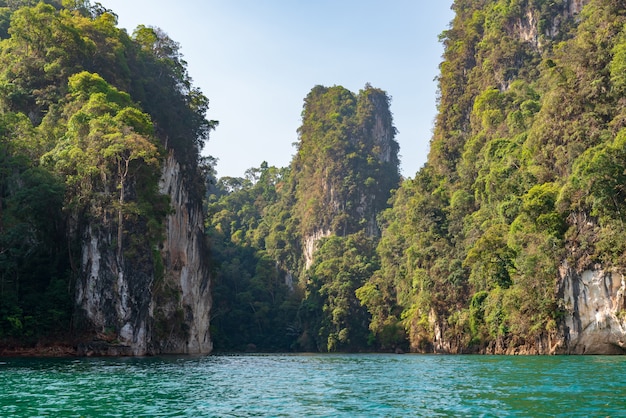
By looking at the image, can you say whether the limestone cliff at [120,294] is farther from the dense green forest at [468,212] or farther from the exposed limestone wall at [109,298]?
the dense green forest at [468,212]

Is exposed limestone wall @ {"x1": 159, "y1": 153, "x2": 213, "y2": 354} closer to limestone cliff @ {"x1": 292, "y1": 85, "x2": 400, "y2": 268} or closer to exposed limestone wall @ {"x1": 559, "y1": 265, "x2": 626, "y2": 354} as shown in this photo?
exposed limestone wall @ {"x1": 559, "y1": 265, "x2": 626, "y2": 354}

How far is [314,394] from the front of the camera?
16672 millimetres

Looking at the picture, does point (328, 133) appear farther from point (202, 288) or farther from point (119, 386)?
point (119, 386)

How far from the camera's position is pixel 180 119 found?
5666cm

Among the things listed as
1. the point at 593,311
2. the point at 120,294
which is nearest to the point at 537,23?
the point at 593,311

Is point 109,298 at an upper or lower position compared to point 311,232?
lower

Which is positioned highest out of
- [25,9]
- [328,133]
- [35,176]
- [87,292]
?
[328,133]

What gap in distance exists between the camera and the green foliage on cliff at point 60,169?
35312 mm

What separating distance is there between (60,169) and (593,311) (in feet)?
103

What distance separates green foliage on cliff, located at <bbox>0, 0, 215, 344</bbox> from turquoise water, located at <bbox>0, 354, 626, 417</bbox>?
43.4ft

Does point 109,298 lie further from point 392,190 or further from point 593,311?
point 392,190

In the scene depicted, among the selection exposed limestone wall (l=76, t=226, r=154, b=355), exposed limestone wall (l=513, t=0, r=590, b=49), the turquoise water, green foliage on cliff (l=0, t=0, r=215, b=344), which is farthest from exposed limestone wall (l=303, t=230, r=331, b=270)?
Answer: the turquoise water

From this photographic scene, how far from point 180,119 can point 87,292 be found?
2365 cm

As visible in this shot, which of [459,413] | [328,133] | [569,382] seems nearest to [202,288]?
[569,382]
